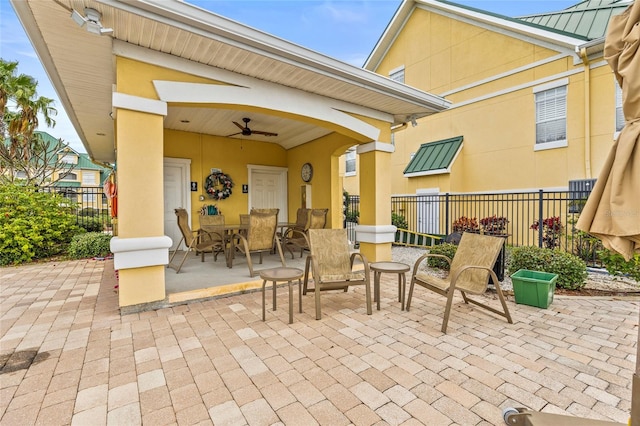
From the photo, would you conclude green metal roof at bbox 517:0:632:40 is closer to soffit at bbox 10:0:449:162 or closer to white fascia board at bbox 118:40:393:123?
soffit at bbox 10:0:449:162

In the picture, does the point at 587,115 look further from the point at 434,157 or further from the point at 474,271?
the point at 474,271

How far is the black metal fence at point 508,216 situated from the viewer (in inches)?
229

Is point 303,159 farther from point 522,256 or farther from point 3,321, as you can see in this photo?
point 3,321

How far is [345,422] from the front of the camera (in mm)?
1666

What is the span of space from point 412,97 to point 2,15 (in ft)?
18.9

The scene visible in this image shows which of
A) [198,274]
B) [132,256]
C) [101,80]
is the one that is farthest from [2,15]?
[198,274]

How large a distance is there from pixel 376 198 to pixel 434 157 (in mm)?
4723

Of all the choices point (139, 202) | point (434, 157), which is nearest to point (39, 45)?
point (139, 202)

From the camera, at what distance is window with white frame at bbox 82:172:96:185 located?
841 inches

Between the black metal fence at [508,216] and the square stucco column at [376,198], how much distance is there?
7.95ft

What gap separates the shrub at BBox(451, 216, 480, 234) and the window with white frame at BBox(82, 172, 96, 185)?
81.0 feet

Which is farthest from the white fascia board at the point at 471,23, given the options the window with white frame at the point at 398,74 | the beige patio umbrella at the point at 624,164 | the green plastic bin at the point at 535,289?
the beige patio umbrella at the point at 624,164

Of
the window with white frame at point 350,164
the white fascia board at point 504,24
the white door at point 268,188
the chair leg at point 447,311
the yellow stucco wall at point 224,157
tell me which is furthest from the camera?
the window with white frame at point 350,164

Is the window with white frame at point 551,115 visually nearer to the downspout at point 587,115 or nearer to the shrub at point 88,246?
the downspout at point 587,115
